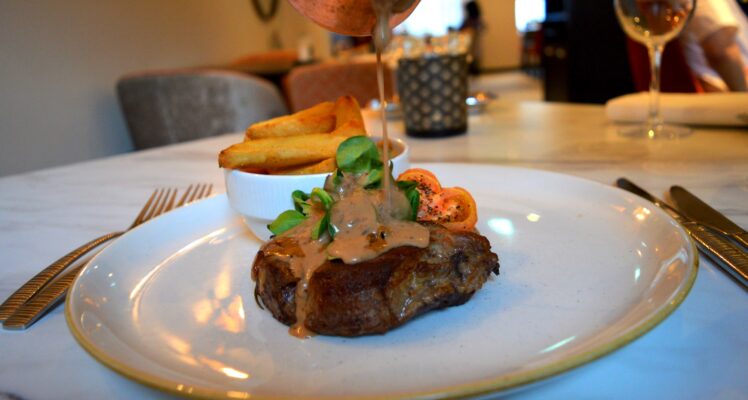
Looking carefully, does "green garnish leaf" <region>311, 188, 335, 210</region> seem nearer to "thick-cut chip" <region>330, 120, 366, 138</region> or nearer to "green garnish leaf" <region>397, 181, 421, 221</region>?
"green garnish leaf" <region>397, 181, 421, 221</region>

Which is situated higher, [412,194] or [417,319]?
[412,194]

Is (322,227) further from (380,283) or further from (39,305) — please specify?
(39,305)

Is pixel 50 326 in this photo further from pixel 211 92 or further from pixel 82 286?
pixel 211 92

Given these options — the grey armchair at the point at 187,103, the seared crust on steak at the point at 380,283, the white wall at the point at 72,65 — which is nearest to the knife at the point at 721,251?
the seared crust on steak at the point at 380,283

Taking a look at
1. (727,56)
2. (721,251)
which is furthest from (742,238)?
(727,56)

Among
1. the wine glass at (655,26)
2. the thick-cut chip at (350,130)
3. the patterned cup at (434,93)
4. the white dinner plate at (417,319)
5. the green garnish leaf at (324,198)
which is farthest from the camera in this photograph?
the patterned cup at (434,93)

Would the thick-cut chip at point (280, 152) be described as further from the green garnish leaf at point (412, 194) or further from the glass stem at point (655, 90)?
the glass stem at point (655, 90)
